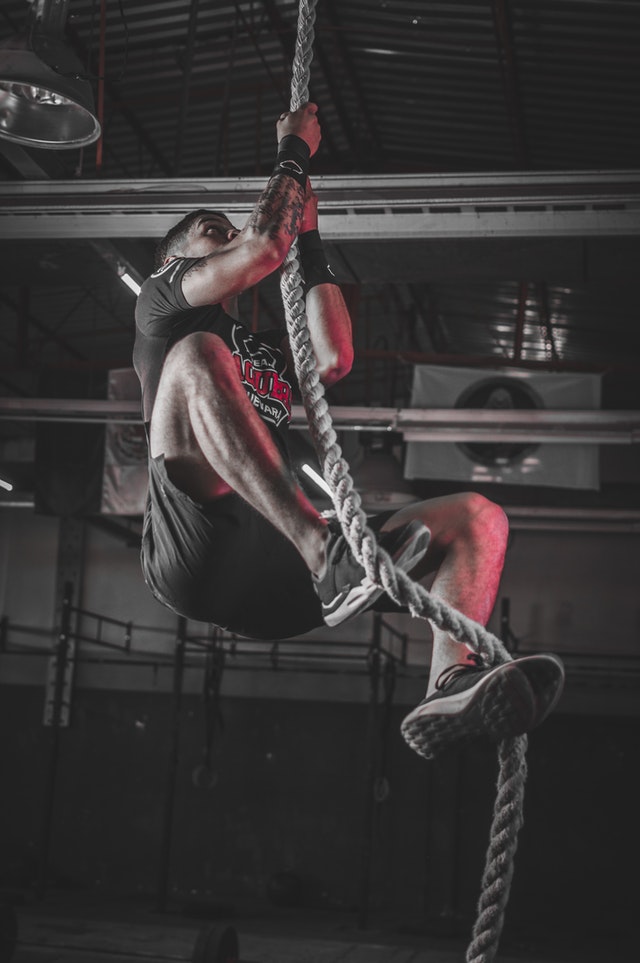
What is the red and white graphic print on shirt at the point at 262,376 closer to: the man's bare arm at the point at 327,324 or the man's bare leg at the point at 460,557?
the man's bare arm at the point at 327,324

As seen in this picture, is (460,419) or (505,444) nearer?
(460,419)

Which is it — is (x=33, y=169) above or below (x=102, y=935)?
above

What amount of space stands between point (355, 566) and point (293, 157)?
111cm

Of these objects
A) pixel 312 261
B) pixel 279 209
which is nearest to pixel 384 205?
pixel 312 261

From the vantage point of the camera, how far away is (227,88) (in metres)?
7.07

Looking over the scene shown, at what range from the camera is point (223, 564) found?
2.51 m

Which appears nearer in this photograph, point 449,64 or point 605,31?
point 605,31

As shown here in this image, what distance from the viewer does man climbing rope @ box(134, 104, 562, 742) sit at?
6.93 ft

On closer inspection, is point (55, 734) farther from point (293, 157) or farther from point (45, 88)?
point (293, 157)

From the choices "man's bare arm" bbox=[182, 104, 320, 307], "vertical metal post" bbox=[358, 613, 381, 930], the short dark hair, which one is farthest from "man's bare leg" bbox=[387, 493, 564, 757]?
"vertical metal post" bbox=[358, 613, 381, 930]

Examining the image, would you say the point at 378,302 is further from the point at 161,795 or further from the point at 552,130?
the point at 161,795

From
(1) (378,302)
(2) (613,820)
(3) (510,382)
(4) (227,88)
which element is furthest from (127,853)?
(4) (227,88)

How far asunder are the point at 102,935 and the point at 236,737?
3.55 meters

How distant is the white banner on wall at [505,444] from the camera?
7.35m
